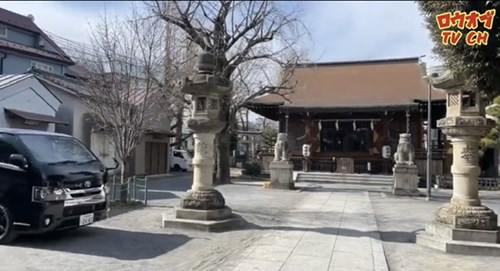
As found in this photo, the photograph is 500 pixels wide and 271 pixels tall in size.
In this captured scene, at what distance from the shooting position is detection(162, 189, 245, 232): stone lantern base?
943 cm

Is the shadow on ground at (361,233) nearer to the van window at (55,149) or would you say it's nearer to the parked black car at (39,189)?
the parked black car at (39,189)

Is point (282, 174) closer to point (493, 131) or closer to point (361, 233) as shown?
point (493, 131)

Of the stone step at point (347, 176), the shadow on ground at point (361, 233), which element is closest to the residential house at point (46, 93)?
the stone step at point (347, 176)

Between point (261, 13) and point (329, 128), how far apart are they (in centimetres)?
1062

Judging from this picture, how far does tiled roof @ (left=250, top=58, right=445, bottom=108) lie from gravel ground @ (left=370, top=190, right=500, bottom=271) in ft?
39.2

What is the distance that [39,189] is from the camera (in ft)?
23.9

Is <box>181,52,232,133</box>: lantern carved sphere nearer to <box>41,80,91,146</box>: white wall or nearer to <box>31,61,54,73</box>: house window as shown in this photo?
<box>41,80,91,146</box>: white wall

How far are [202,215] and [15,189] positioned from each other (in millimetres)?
3701

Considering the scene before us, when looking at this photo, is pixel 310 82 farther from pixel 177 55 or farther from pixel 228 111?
pixel 177 55

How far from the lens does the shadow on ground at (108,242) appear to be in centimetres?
730

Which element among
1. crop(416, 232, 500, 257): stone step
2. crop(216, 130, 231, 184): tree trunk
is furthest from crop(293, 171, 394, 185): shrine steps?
crop(416, 232, 500, 257): stone step

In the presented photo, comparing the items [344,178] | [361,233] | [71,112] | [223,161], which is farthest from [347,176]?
[361,233]

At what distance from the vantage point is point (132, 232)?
29.8ft

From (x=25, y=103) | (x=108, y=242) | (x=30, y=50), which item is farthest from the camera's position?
(x=30, y=50)
